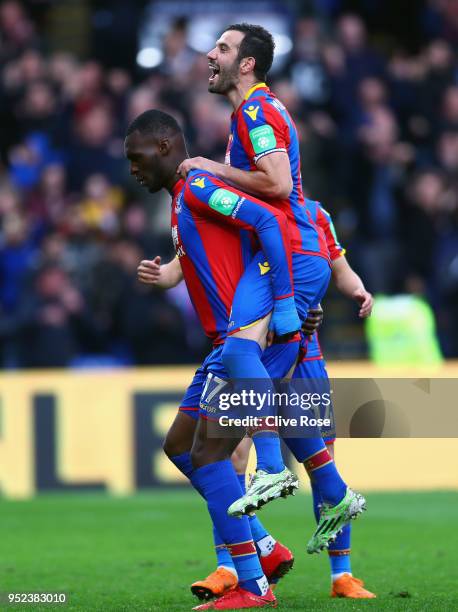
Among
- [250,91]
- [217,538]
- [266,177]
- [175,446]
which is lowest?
[217,538]

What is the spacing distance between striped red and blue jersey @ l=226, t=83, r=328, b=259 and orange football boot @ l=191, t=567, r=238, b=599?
5.28 ft

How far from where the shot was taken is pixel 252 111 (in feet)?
21.1

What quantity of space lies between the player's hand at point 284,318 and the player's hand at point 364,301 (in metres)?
0.72

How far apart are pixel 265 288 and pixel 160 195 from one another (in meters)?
9.41

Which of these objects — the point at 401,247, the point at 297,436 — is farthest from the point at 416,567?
the point at 401,247

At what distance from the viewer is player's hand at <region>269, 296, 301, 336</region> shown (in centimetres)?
638

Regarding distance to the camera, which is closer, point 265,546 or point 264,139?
point 264,139

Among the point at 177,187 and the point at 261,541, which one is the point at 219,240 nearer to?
the point at 177,187

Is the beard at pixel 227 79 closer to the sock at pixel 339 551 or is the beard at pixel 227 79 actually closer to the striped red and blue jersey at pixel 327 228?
the striped red and blue jersey at pixel 327 228

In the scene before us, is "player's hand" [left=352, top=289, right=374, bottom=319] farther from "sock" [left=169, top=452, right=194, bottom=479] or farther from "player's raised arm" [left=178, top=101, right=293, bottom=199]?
"sock" [left=169, top=452, right=194, bottom=479]

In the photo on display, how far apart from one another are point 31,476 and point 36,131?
4699mm

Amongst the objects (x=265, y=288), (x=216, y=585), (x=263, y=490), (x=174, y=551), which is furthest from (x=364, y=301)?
(x=174, y=551)

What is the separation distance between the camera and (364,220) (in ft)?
53.7

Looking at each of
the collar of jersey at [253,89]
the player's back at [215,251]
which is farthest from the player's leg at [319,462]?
the collar of jersey at [253,89]
